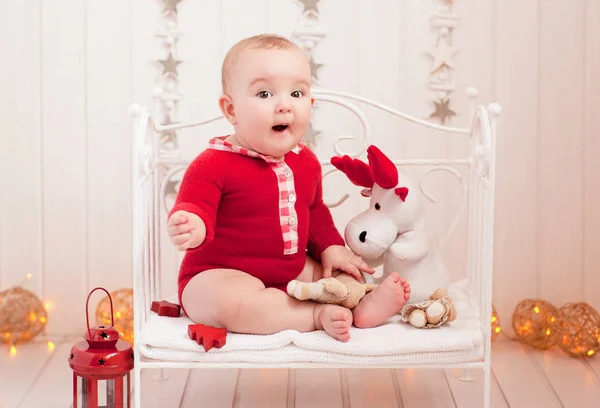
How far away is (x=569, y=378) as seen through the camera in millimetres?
2436

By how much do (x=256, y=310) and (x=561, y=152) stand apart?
1.27 meters

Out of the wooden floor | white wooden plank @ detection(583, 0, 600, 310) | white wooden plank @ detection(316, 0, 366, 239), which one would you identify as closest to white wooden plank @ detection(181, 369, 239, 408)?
the wooden floor

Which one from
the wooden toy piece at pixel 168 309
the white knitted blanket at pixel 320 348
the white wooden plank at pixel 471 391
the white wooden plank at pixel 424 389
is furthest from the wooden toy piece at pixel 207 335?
the white wooden plank at pixel 471 391

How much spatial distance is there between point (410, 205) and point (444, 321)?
1.01 ft

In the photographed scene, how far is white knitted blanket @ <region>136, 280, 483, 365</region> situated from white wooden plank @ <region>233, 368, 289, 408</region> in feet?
1.46

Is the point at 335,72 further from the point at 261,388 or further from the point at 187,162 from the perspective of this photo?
the point at 261,388

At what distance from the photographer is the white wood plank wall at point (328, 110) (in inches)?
104

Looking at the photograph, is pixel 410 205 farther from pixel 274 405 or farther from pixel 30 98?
pixel 30 98

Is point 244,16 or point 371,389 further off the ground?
point 244,16

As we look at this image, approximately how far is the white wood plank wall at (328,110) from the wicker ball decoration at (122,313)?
0.54 feet

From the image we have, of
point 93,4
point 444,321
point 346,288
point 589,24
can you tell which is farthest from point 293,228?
point 589,24

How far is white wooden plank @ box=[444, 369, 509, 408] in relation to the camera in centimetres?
227

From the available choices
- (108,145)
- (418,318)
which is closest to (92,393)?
(418,318)

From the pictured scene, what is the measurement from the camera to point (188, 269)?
6.68 ft
